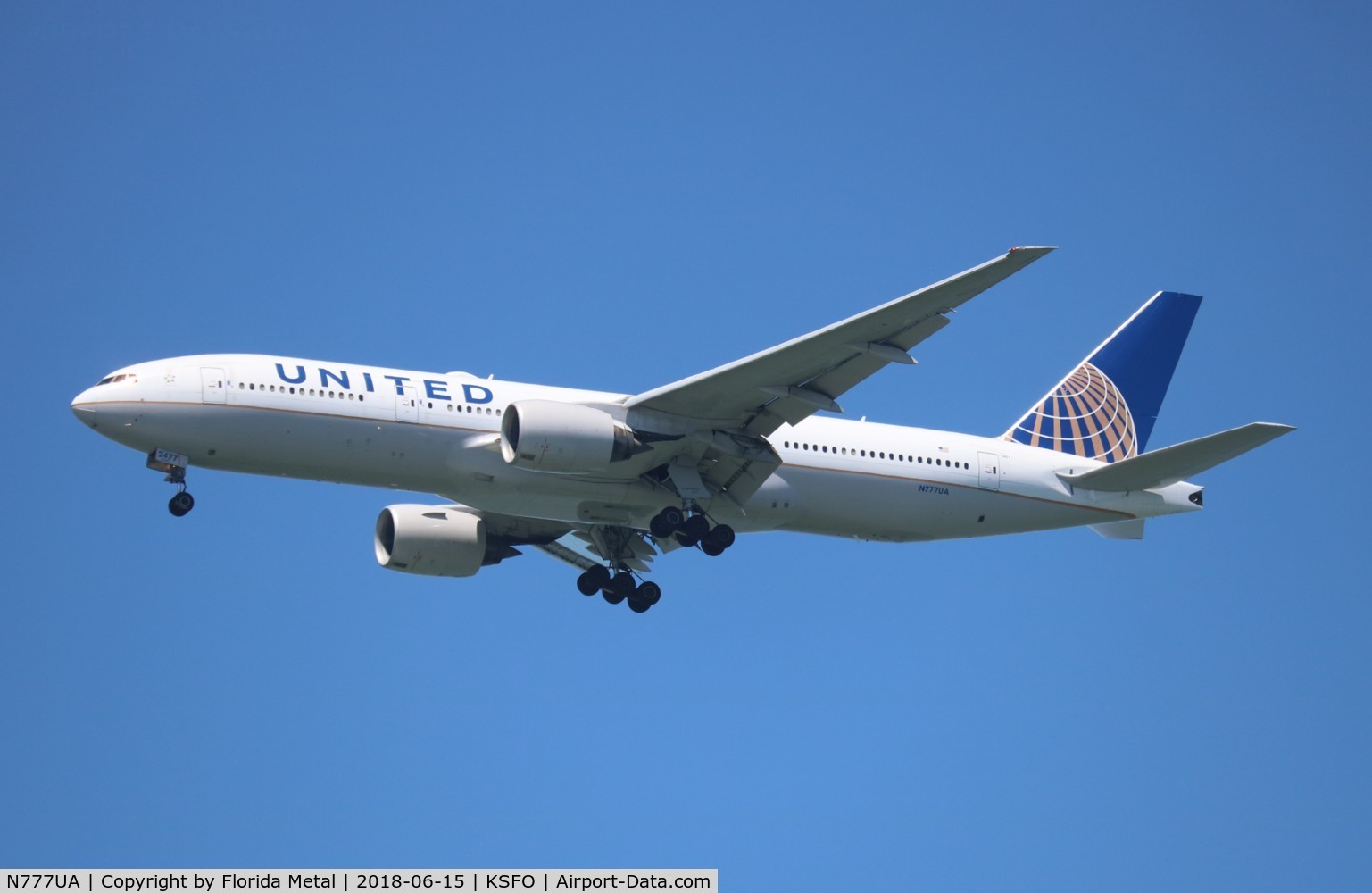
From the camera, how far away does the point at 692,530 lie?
35.4 metres

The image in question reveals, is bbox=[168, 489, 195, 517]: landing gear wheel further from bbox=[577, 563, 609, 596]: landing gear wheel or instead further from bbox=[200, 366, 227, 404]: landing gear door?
bbox=[577, 563, 609, 596]: landing gear wheel

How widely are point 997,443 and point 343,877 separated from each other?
17531 millimetres

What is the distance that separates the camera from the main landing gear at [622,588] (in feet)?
128

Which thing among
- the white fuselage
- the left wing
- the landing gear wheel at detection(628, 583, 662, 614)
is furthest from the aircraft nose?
the landing gear wheel at detection(628, 583, 662, 614)

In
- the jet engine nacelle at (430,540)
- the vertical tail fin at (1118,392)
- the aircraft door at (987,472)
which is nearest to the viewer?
the aircraft door at (987,472)

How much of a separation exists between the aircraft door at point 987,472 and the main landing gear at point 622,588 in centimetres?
748

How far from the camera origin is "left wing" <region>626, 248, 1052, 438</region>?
3045 centimetres

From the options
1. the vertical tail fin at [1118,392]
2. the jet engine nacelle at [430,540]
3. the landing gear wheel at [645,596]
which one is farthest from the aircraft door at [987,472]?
the jet engine nacelle at [430,540]

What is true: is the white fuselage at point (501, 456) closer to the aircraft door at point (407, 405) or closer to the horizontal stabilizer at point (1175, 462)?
the aircraft door at point (407, 405)

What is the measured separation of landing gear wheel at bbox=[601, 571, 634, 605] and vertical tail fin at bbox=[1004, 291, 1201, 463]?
29.7 feet

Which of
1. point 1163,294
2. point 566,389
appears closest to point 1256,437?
point 1163,294

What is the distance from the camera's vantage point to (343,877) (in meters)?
28.1

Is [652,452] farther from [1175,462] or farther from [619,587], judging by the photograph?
[1175,462]
